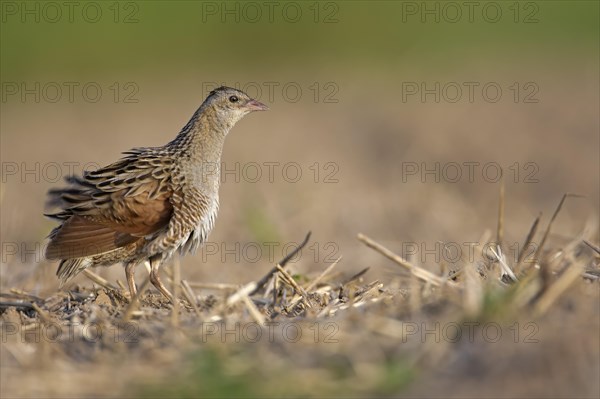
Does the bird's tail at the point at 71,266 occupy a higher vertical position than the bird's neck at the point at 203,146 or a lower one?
lower

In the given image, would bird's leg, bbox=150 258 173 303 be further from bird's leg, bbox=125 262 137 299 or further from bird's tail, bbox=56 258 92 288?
bird's tail, bbox=56 258 92 288

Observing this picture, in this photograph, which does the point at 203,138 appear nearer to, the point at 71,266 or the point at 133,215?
the point at 133,215

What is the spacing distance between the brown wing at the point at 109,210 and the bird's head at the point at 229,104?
1102mm

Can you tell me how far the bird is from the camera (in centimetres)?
675

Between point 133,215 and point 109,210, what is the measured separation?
185 millimetres

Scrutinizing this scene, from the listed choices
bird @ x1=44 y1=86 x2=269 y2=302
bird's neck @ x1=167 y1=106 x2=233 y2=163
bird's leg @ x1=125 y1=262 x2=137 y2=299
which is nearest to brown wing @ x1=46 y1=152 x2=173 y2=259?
bird @ x1=44 y1=86 x2=269 y2=302

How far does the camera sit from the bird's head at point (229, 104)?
785 cm

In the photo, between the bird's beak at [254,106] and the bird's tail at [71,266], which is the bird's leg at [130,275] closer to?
the bird's tail at [71,266]

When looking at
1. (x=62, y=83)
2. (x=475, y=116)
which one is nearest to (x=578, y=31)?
(x=475, y=116)

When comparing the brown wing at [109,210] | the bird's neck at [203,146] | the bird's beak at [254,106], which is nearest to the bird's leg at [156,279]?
the brown wing at [109,210]

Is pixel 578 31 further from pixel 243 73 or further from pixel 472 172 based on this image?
pixel 472 172

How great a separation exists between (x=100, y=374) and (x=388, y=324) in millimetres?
1444

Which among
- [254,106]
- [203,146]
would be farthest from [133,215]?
[254,106]

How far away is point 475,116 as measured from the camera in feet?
53.4
